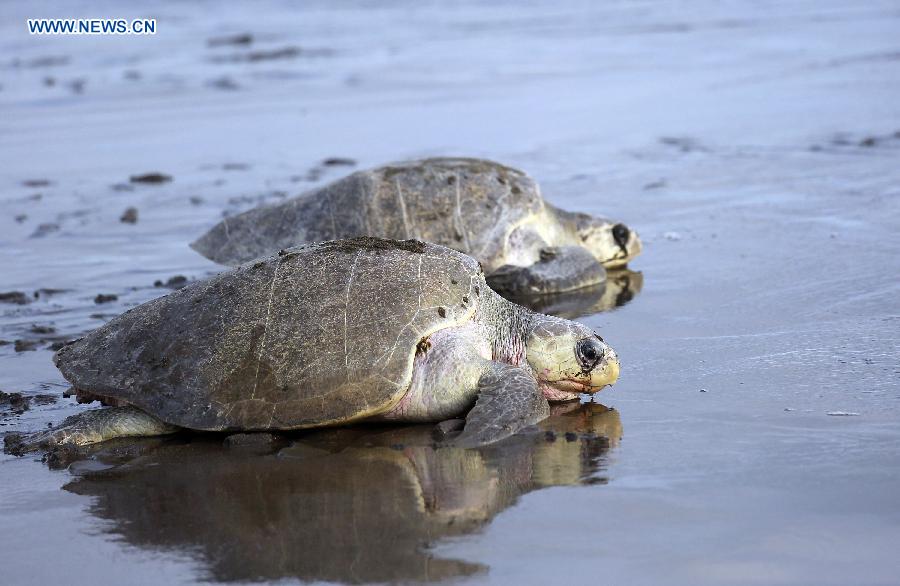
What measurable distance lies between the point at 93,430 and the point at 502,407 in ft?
5.42

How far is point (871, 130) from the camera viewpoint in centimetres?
1082

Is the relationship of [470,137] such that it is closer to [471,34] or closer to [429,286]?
[429,286]

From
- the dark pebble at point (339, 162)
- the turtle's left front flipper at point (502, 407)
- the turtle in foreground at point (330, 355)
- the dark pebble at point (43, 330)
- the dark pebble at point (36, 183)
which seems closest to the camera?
the turtle's left front flipper at point (502, 407)

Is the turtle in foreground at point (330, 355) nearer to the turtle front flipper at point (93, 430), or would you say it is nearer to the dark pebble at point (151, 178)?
the turtle front flipper at point (93, 430)

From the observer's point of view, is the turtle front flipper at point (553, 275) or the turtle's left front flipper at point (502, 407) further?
the turtle front flipper at point (553, 275)

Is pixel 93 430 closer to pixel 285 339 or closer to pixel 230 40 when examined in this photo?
pixel 285 339

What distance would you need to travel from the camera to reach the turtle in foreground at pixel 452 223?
7.82 metres

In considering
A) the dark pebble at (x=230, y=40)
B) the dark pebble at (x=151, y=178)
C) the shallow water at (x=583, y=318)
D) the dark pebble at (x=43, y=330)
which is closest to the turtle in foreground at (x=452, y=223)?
the shallow water at (x=583, y=318)

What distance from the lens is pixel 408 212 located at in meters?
7.88

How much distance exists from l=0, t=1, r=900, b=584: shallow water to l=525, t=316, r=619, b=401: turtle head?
14cm

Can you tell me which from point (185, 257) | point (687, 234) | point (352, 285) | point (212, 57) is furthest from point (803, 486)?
point (212, 57)

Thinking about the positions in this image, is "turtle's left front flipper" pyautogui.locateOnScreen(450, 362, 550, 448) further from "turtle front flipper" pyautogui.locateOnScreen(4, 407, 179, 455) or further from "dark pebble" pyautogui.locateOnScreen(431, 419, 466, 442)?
"turtle front flipper" pyautogui.locateOnScreen(4, 407, 179, 455)

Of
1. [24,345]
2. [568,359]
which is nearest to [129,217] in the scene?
[24,345]

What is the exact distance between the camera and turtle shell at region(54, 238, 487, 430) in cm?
477
